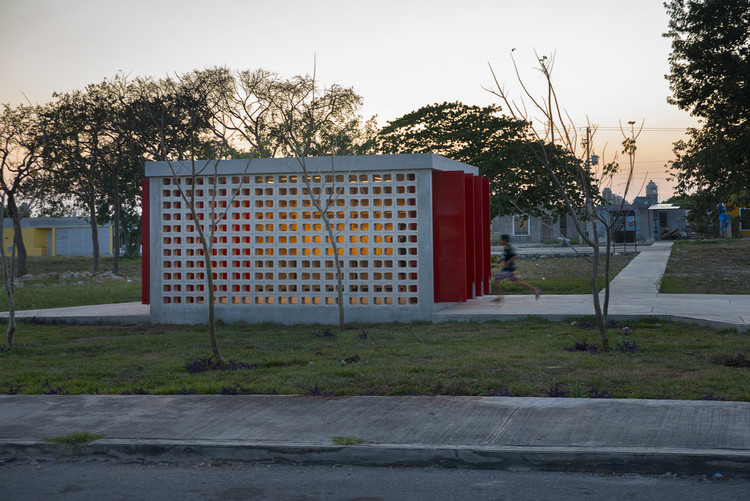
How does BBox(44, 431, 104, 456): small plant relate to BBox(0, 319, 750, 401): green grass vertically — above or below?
below

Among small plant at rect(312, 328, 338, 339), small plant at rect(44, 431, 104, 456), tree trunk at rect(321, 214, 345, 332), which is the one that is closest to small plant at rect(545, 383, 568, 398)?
small plant at rect(44, 431, 104, 456)

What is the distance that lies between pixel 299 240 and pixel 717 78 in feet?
54.4

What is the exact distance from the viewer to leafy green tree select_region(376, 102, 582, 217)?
87.4 ft

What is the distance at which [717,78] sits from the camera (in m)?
23.6

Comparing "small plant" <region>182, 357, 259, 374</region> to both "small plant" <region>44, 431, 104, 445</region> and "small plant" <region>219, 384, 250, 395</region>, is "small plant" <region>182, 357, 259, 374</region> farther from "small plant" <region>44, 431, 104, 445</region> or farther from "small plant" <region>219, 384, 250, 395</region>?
"small plant" <region>44, 431, 104, 445</region>

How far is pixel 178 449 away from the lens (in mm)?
5582

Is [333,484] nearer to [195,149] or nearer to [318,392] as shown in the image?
[318,392]

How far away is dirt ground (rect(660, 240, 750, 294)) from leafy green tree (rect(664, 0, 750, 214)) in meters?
2.97

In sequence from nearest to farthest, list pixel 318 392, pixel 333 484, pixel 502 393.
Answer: pixel 333 484
pixel 502 393
pixel 318 392

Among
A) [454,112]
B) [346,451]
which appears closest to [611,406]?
[346,451]

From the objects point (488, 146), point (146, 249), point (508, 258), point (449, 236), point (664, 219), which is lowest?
point (508, 258)

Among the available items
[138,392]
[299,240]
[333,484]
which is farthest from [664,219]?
[333,484]

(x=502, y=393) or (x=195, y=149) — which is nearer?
(x=502, y=393)

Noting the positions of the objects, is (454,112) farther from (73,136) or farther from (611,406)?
(611,406)
